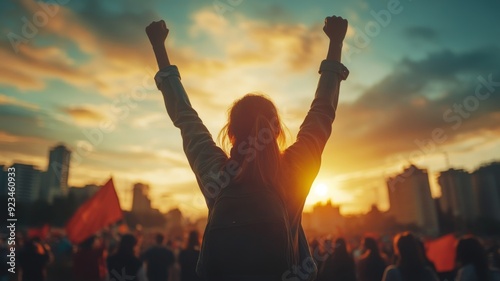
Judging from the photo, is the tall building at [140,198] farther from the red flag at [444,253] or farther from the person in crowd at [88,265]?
the person in crowd at [88,265]

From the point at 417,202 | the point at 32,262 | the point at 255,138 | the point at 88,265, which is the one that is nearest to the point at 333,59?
the point at 255,138

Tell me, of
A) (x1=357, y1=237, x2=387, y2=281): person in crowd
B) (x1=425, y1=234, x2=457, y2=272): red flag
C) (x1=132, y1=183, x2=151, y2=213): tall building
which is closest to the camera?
(x1=357, y1=237, x2=387, y2=281): person in crowd

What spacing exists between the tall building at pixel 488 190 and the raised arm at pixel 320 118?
8799cm

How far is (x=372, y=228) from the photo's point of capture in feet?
320

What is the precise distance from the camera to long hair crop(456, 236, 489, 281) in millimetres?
4781

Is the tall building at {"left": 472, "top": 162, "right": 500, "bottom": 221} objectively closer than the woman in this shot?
No

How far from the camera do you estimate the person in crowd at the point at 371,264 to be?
777 cm

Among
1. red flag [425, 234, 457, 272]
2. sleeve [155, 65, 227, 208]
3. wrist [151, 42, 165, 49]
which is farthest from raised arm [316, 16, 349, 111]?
red flag [425, 234, 457, 272]

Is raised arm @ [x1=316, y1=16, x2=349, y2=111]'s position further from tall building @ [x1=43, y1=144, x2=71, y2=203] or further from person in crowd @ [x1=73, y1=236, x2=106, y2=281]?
tall building @ [x1=43, y1=144, x2=71, y2=203]

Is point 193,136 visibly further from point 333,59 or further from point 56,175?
point 56,175

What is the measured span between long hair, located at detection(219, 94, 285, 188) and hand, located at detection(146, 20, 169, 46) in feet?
2.07

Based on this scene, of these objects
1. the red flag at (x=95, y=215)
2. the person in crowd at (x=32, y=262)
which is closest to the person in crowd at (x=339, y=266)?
the red flag at (x=95, y=215)

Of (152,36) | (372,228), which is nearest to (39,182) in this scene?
(372,228)

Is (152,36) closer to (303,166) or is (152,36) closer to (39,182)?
(303,166)
